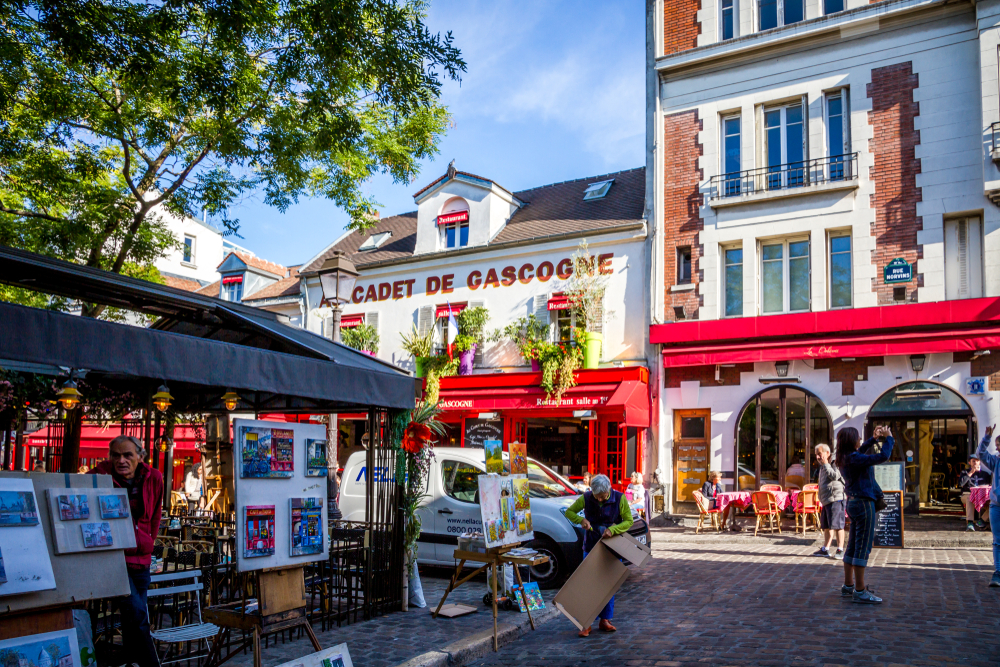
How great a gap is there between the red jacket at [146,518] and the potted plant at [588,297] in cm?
1348

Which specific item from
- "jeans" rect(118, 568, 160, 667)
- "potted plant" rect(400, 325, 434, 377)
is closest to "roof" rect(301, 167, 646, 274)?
"potted plant" rect(400, 325, 434, 377)

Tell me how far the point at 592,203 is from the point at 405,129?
29.6 feet

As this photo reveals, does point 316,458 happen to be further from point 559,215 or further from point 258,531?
point 559,215

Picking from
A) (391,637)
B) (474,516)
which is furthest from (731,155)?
(391,637)

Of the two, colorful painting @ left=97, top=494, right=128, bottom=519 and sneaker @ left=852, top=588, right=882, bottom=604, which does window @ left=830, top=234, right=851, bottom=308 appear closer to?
sneaker @ left=852, top=588, right=882, bottom=604

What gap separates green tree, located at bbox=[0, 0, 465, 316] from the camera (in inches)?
321

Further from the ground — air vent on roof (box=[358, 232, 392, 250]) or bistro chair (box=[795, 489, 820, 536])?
air vent on roof (box=[358, 232, 392, 250])

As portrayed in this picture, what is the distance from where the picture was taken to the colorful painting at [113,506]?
4.49 meters

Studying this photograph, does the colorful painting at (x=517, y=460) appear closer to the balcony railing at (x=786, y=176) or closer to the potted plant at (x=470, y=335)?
the balcony railing at (x=786, y=176)

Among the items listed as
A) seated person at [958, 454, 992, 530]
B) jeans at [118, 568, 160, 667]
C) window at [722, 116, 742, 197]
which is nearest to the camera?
jeans at [118, 568, 160, 667]

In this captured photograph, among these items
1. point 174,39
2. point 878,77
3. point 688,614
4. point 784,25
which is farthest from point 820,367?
point 174,39

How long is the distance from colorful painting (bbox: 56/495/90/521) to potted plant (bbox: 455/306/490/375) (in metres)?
15.6

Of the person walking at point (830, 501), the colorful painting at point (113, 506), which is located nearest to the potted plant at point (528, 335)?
the person walking at point (830, 501)

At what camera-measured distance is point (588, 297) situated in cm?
1830
